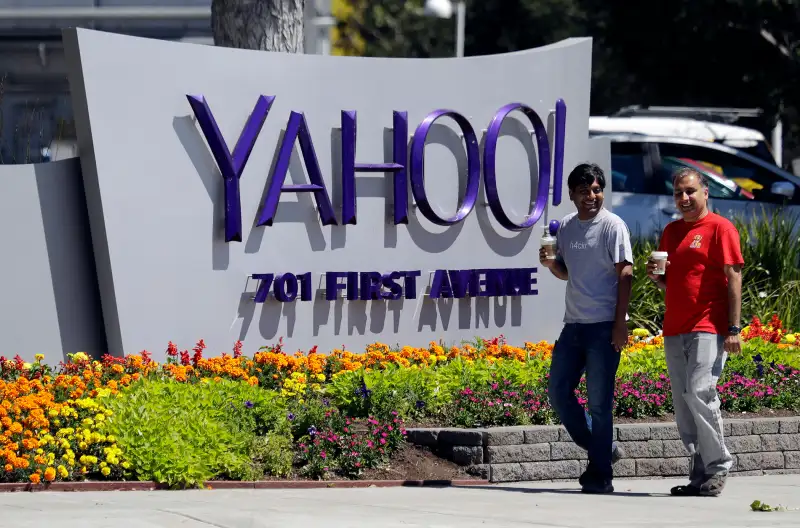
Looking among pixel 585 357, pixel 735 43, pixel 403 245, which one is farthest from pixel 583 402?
pixel 735 43

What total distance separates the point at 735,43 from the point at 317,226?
1657 centimetres

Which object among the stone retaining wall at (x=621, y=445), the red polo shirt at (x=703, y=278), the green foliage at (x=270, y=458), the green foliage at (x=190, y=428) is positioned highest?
the red polo shirt at (x=703, y=278)

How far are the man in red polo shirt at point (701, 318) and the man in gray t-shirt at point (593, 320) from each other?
0.23 m

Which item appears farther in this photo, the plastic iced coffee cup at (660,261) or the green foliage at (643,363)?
the green foliage at (643,363)

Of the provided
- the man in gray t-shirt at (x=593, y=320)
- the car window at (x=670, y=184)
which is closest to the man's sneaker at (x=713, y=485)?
the man in gray t-shirt at (x=593, y=320)

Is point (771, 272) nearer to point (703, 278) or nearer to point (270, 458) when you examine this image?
point (703, 278)

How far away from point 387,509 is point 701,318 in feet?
6.52

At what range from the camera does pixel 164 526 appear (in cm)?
571

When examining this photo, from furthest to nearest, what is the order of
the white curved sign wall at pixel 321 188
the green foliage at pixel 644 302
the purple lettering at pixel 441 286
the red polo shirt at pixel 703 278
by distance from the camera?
the green foliage at pixel 644 302, the purple lettering at pixel 441 286, the white curved sign wall at pixel 321 188, the red polo shirt at pixel 703 278

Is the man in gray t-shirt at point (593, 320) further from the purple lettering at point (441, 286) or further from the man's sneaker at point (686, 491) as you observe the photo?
the purple lettering at point (441, 286)

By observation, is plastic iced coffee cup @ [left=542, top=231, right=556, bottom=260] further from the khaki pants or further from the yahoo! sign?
the yahoo! sign

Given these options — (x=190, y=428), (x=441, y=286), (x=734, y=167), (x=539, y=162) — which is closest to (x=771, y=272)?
(x=539, y=162)

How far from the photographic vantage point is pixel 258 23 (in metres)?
10.5

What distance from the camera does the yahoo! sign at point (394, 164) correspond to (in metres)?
9.21
